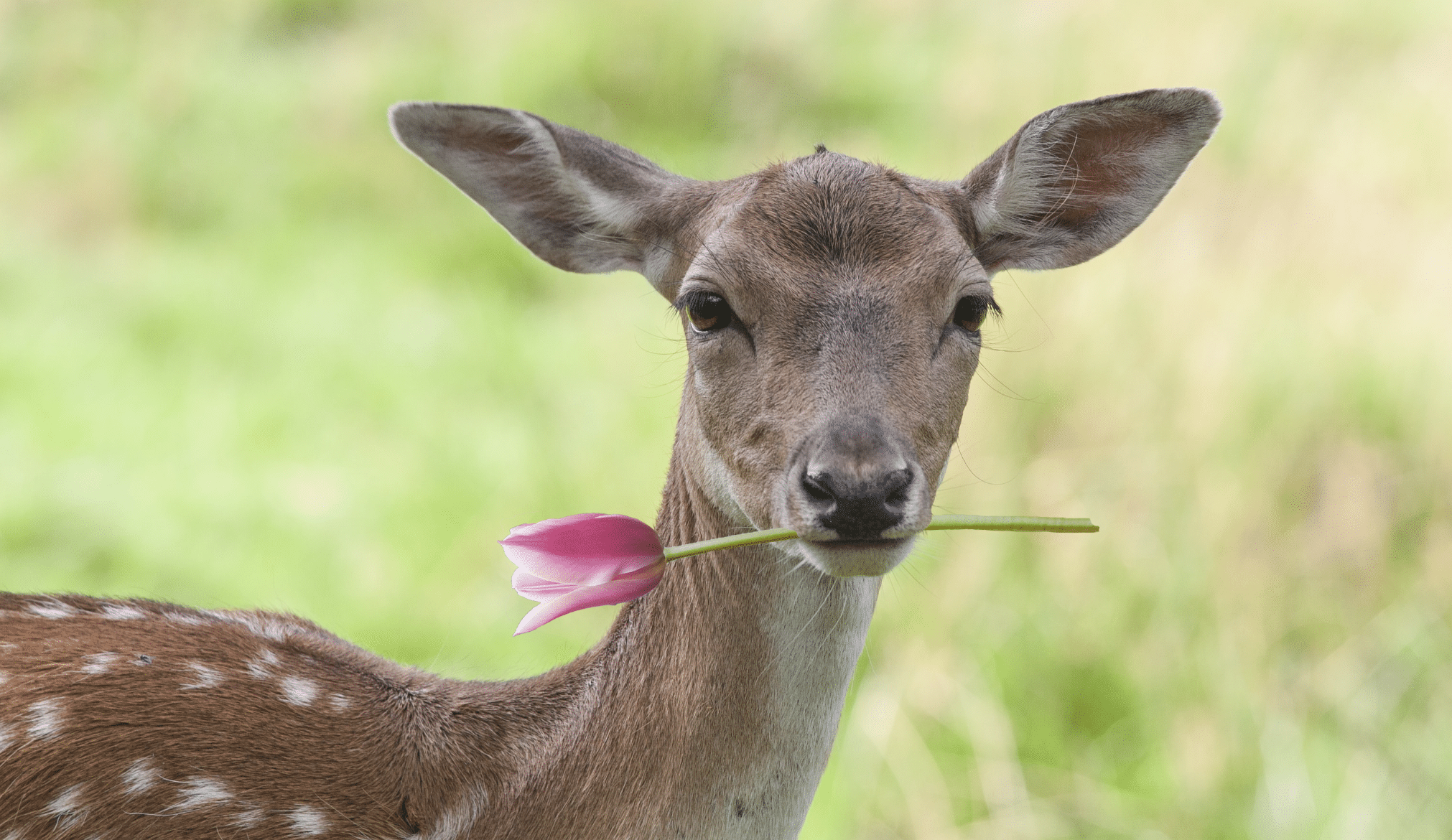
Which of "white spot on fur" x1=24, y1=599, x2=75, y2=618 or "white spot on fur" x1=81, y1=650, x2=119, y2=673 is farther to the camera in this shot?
"white spot on fur" x1=24, y1=599, x2=75, y2=618

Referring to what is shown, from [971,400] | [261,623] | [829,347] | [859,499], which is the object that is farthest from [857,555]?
[971,400]

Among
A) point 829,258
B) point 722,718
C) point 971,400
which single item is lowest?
point 722,718

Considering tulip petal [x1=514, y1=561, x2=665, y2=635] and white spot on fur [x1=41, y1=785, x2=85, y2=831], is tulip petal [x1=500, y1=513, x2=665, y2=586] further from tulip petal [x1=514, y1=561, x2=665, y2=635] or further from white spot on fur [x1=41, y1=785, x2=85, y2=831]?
white spot on fur [x1=41, y1=785, x2=85, y2=831]

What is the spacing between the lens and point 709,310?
2.23 m

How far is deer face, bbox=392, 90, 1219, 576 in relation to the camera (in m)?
1.98

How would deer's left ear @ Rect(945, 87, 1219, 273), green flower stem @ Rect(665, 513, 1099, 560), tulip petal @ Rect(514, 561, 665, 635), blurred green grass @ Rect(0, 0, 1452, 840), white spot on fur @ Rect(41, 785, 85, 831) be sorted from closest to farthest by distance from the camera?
tulip petal @ Rect(514, 561, 665, 635)
green flower stem @ Rect(665, 513, 1099, 560)
white spot on fur @ Rect(41, 785, 85, 831)
deer's left ear @ Rect(945, 87, 1219, 273)
blurred green grass @ Rect(0, 0, 1452, 840)

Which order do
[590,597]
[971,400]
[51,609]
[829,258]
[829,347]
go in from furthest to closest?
[971,400] → [51,609] → [829,258] → [829,347] → [590,597]

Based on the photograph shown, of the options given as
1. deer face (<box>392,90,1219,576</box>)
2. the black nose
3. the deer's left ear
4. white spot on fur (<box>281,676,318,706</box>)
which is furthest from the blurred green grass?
the black nose

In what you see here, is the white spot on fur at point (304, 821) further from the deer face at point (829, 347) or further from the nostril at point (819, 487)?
the nostril at point (819, 487)

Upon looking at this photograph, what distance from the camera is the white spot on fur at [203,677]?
7.29 ft

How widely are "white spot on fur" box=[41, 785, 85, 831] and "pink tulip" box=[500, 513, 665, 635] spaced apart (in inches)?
31.2

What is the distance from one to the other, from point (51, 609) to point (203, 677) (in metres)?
0.42

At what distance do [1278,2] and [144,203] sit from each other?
244 inches

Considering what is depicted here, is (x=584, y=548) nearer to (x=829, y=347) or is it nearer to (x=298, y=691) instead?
(x=829, y=347)
